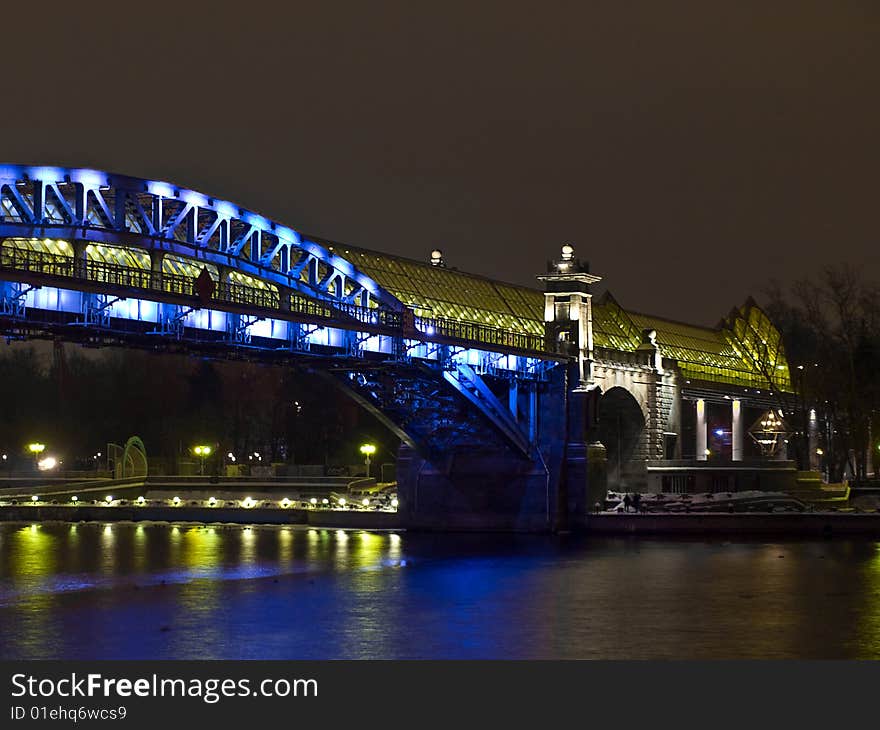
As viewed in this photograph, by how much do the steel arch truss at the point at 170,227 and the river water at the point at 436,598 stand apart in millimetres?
10943

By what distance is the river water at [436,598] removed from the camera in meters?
39.9

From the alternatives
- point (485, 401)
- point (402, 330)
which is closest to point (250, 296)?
point (402, 330)

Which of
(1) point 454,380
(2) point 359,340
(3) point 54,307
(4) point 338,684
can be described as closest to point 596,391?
(1) point 454,380

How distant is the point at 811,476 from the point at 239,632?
64374 millimetres

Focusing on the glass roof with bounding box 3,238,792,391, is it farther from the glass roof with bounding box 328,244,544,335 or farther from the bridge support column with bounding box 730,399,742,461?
the bridge support column with bounding box 730,399,742,461

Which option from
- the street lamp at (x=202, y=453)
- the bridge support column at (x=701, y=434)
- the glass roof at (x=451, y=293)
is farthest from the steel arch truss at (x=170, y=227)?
the street lamp at (x=202, y=453)

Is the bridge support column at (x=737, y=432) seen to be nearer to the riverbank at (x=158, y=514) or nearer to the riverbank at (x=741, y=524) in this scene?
the riverbank at (x=741, y=524)

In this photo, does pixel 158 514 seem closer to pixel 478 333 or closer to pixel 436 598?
pixel 478 333

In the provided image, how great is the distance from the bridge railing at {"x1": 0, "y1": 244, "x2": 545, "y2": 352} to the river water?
29.8 ft

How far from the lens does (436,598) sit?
5081cm

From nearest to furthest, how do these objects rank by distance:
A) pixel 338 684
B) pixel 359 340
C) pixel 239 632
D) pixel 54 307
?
pixel 338 684 < pixel 239 632 < pixel 54 307 < pixel 359 340

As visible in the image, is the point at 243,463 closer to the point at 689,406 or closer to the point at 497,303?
the point at 689,406

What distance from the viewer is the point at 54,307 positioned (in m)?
53.0

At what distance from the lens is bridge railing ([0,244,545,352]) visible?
175 feet
